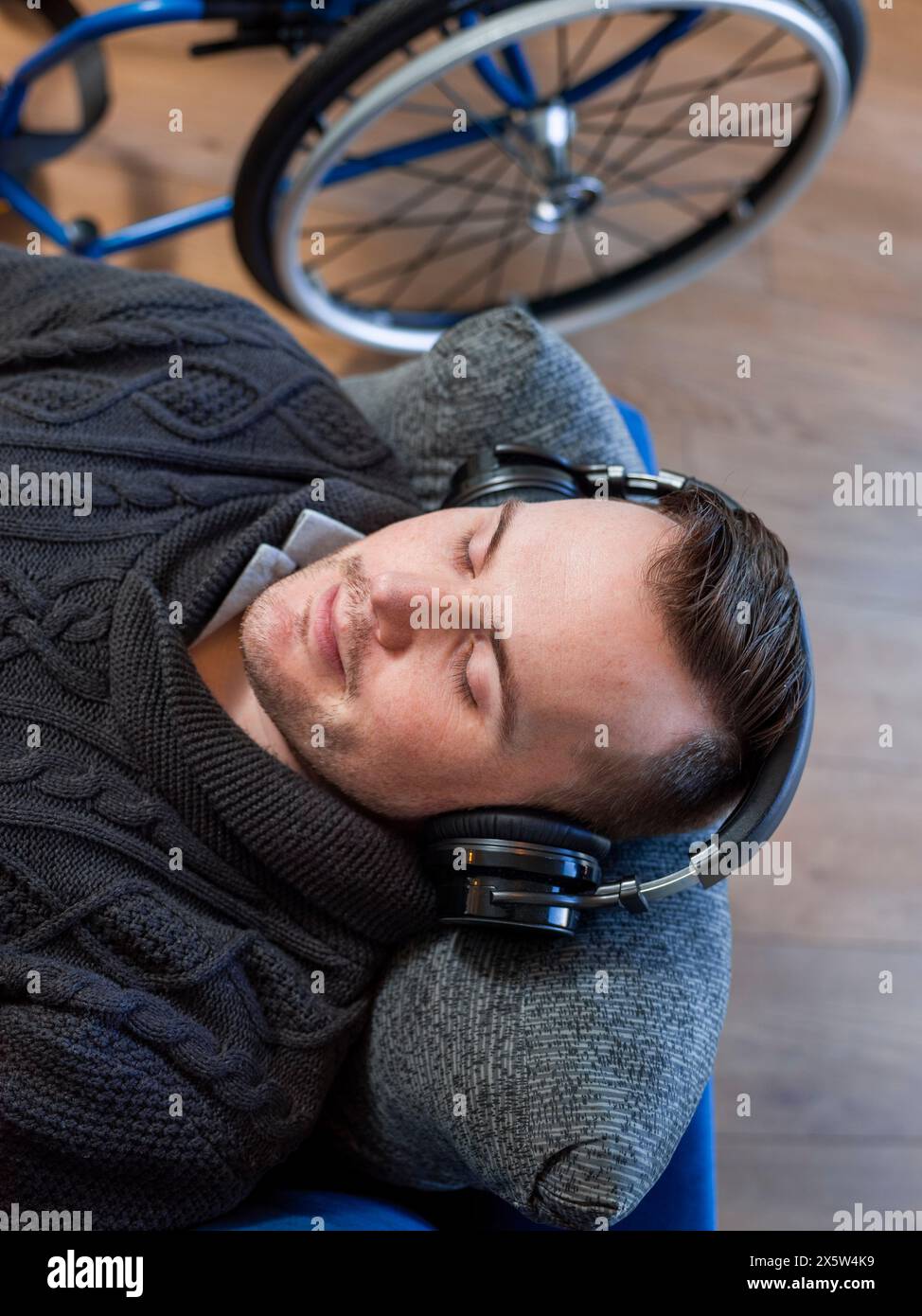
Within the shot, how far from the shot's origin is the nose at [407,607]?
0.87 metres

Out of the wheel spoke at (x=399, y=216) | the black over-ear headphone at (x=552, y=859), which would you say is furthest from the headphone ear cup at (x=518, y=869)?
the wheel spoke at (x=399, y=216)

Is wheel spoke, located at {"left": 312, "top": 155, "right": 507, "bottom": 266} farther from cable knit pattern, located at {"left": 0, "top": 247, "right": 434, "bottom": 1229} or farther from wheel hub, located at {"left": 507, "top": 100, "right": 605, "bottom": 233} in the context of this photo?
cable knit pattern, located at {"left": 0, "top": 247, "right": 434, "bottom": 1229}

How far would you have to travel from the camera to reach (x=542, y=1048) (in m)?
0.83

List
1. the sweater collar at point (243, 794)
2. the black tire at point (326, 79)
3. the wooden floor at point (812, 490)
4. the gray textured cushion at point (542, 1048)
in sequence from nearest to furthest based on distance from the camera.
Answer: the gray textured cushion at point (542, 1048) → the sweater collar at point (243, 794) → the black tire at point (326, 79) → the wooden floor at point (812, 490)

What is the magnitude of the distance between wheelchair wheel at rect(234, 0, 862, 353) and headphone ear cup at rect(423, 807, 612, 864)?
2.51 ft

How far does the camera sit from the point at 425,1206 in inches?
41.6

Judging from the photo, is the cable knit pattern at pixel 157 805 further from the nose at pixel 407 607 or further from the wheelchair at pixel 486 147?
the wheelchair at pixel 486 147

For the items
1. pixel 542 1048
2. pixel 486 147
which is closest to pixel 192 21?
pixel 486 147

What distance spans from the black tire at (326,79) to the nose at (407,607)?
1.93ft

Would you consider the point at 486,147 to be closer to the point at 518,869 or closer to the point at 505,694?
the point at 505,694

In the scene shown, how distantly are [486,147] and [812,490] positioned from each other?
840 mm

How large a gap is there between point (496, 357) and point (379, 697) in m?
0.42

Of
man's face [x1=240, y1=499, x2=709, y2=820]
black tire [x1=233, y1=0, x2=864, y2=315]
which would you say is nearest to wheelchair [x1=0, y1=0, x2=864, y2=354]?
black tire [x1=233, y1=0, x2=864, y2=315]
